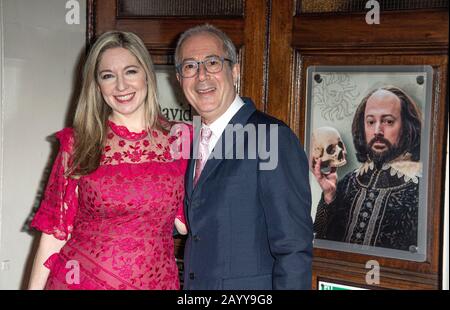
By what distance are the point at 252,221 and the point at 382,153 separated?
544mm

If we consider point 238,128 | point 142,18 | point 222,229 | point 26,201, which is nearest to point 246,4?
point 142,18

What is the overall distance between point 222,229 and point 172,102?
2.70 feet

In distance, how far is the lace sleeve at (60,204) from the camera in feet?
6.09

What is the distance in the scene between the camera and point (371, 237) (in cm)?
193

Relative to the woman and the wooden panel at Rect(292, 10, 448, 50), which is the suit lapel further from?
the wooden panel at Rect(292, 10, 448, 50)

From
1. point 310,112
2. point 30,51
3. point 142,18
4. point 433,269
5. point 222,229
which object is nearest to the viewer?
point 222,229

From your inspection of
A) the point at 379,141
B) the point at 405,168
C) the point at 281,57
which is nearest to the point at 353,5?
the point at 281,57

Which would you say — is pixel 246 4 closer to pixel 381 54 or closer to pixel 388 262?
pixel 381 54

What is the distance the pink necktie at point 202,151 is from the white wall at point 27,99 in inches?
38.0

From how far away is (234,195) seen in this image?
1.63 meters

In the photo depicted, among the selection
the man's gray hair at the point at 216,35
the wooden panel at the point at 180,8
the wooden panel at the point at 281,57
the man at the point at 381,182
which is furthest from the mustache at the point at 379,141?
the wooden panel at the point at 180,8

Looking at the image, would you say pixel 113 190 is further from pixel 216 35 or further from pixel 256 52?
pixel 256 52

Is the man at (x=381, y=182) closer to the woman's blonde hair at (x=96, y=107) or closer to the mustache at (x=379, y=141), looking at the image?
the mustache at (x=379, y=141)
